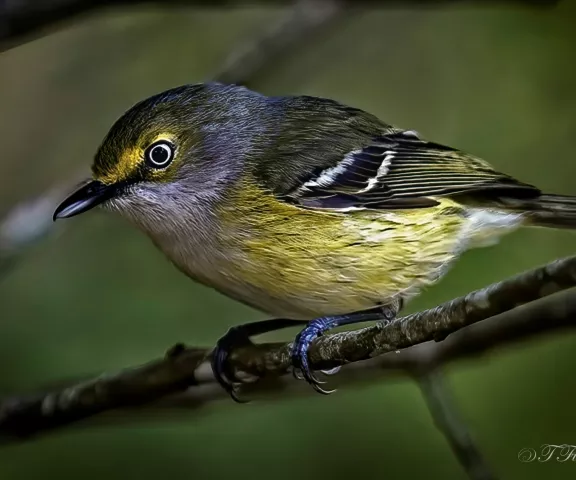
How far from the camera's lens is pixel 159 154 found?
140 cm

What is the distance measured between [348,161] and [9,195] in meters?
1.01

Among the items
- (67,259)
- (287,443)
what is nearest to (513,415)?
(287,443)

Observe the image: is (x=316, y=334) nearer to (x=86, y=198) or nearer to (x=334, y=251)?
(x=334, y=251)

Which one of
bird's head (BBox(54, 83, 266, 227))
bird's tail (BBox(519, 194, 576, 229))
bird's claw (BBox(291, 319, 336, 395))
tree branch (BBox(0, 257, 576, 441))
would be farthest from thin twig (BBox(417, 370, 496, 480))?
bird's head (BBox(54, 83, 266, 227))

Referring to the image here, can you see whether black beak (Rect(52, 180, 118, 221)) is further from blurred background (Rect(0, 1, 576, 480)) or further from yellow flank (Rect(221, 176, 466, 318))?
blurred background (Rect(0, 1, 576, 480))

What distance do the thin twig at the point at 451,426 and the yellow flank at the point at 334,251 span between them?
0.17 meters

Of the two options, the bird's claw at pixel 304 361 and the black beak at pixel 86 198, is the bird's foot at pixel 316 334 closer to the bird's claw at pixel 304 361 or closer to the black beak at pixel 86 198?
the bird's claw at pixel 304 361

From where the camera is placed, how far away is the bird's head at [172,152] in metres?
1.29

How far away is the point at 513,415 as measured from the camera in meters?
1.26

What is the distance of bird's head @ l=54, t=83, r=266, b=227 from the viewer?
1295 millimetres

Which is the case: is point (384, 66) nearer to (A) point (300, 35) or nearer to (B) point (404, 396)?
(A) point (300, 35)

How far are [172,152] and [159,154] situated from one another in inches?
1.8

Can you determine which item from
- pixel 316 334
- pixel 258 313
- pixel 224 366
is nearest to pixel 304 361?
pixel 316 334

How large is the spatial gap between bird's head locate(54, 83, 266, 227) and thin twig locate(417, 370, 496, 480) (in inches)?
18.7
